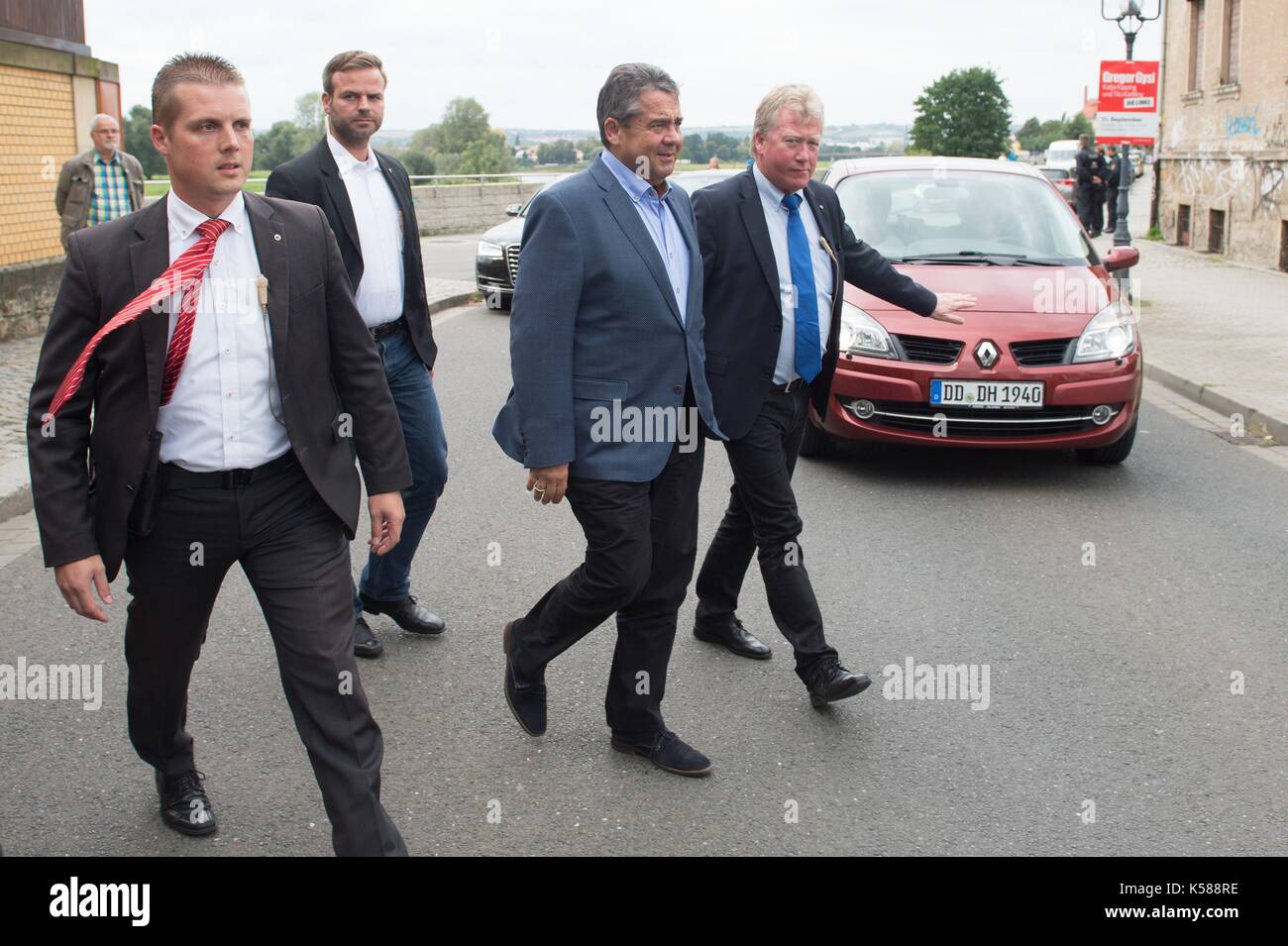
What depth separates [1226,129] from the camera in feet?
77.7

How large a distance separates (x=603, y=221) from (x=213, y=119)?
114 cm

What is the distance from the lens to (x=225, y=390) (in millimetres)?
3223

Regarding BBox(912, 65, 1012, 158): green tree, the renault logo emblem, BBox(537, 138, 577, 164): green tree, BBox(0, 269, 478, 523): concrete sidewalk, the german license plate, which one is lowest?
BBox(0, 269, 478, 523): concrete sidewalk

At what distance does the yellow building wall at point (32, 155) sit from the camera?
45.6 feet

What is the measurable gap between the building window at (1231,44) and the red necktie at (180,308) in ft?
77.5

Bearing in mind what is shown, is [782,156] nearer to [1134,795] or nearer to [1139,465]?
[1134,795]

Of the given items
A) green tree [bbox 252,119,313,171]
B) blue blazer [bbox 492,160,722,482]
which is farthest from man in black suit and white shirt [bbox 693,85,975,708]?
green tree [bbox 252,119,313,171]

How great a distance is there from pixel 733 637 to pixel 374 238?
1.98m

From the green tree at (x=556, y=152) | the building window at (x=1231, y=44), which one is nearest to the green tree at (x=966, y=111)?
the green tree at (x=556, y=152)

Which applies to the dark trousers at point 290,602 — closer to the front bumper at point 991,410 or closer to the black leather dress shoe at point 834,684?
the black leather dress shoe at point 834,684

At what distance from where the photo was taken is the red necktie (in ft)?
10.2

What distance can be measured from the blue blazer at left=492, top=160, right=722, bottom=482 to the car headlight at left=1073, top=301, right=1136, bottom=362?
4.57 metres

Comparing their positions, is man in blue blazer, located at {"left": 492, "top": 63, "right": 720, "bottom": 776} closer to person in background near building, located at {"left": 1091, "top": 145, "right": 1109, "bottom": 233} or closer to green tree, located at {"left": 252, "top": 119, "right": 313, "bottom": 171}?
person in background near building, located at {"left": 1091, "top": 145, "right": 1109, "bottom": 233}

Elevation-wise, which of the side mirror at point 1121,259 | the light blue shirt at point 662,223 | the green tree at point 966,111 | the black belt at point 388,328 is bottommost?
the black belt at point 388,328
